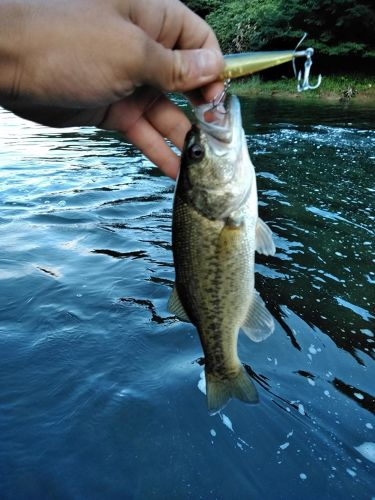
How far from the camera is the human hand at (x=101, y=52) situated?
8.28ft

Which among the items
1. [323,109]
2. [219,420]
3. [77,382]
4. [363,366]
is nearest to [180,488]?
[219,420]

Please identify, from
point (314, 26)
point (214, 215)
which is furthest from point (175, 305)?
point (314, 26)

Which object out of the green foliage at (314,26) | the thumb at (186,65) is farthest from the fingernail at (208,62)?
the green foliage at (314,26)

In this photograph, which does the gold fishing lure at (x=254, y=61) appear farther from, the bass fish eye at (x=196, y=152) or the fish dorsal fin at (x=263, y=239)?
the fish dorsal fin at (x=263, y=239)

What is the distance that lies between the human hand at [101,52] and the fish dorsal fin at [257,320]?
133 cm

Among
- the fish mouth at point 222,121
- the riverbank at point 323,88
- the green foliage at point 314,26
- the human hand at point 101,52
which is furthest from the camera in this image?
the green foliage at point 314,26

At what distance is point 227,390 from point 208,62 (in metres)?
2.03

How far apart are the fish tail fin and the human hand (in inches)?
71.2

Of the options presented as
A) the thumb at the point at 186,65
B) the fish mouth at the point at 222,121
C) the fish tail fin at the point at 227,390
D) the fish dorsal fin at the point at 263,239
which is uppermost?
the thumb at the point at 186,65

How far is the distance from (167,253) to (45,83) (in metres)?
4.85

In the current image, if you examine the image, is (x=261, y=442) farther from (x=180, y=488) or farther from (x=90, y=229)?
(x=90, y=229)

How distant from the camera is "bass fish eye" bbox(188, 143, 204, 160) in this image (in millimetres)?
2756

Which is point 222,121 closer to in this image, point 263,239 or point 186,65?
point 186,65

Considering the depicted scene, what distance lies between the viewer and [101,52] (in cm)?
268
